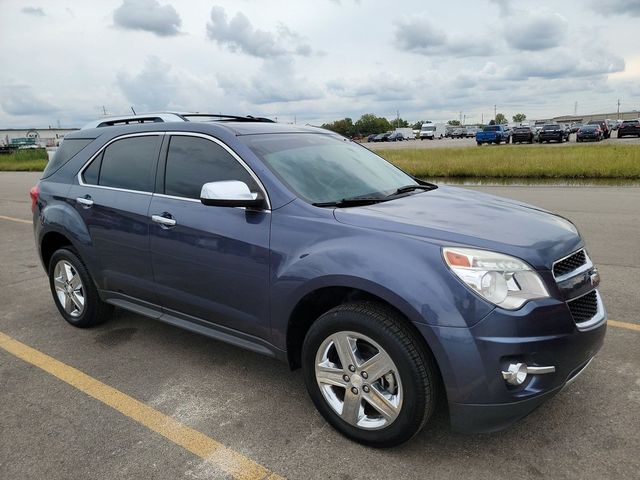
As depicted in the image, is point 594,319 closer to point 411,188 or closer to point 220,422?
point 411,188

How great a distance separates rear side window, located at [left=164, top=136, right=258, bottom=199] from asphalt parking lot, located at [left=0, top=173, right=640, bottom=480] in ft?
4.30

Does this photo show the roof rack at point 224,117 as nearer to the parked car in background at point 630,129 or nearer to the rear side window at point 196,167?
the rear side window at point 196,167

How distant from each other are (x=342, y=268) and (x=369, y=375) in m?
0.56

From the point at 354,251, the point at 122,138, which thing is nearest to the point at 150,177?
the point at 122,138

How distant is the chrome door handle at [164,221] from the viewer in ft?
11.6

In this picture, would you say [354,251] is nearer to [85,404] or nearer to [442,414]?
[442,414]

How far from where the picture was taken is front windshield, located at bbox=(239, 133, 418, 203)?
329 cm

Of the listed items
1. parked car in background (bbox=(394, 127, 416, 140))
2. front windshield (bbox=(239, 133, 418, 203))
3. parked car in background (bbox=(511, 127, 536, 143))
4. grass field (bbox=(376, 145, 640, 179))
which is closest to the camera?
front windshield (bbox=(239, 133, 418, 203))

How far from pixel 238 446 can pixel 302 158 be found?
182 centimetres

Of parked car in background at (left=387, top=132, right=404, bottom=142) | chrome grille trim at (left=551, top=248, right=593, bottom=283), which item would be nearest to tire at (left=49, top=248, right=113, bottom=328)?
chrome grille trim at (left=551, top=248, right=593, bottom=283)

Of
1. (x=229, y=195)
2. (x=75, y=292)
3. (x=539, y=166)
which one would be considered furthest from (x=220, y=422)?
(x=539, y=166)

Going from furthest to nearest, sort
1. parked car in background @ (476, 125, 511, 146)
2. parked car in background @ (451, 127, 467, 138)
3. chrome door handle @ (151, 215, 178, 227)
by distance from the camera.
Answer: parked car in background @ (451, 127, 467, 138) → parked car in background @ (476, 125, 511, 146) → chrome door handle @ (151, 215, 178, 227)

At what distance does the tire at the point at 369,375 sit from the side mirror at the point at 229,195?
0.80 m

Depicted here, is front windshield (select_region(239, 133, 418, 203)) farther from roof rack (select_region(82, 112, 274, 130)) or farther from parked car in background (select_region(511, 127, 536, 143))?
parked car in background (select_region(511, 127, 536, 143))
